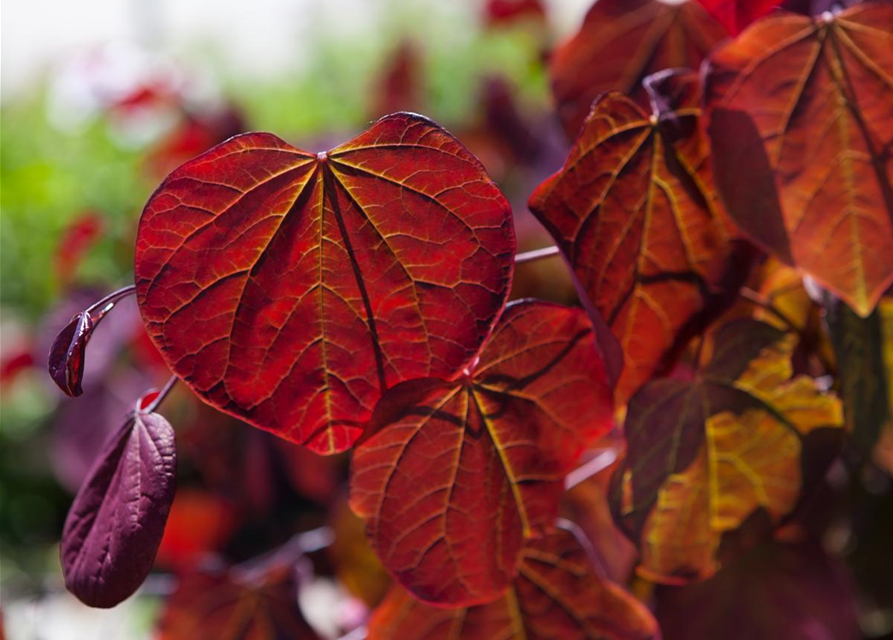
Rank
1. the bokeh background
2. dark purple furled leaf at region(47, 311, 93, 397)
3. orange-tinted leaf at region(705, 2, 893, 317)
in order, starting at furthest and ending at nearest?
the bokeh background
orange-tinted leaf at region(705, 2, 893, 317)
dark purple furled leaf at region(47, 311, 93, 397)

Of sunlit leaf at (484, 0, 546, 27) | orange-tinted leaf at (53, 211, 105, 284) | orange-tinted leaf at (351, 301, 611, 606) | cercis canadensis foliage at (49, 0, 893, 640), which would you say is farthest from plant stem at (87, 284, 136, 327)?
sunlit leaf at (484, 0, 546, 27)

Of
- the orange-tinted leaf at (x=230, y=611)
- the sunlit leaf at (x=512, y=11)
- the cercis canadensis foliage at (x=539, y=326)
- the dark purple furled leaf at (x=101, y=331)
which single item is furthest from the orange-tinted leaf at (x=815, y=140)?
the sunlit leaf at (x=512, y=11)

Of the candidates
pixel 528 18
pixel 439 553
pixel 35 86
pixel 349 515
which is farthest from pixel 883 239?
pixel 35 86

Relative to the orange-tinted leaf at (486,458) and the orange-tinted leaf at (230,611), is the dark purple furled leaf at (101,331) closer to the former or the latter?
the orange-tinted leaf at (230,611)

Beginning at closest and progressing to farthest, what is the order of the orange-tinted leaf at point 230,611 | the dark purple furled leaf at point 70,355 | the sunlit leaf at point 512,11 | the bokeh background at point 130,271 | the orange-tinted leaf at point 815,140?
the dark purple furled leaf at point 70,355
the orange-tinted leaf at point 815,140
the orange-tinted leaf at point 230,611
the bokeh background at point 130,271
the sunlit leaf at point 512,11

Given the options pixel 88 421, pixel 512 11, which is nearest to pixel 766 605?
pixel 88 421

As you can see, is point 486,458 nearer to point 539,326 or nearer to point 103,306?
point 539,326

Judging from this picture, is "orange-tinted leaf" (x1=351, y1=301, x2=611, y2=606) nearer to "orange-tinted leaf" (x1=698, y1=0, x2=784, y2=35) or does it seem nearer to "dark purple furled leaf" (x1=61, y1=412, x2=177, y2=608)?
"dark purple furled leaf" (x1=61, y1=412, x2=177, y2=608)
